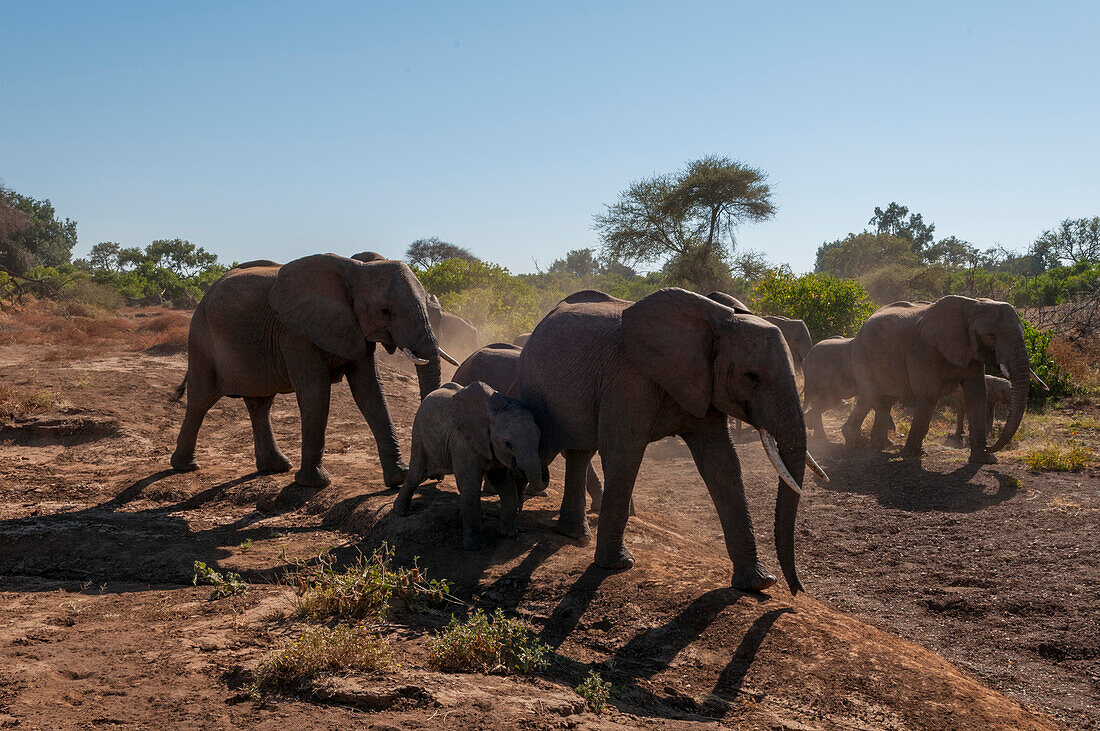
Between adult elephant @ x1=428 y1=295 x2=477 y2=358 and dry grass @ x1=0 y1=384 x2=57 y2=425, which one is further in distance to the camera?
adult elephant @ x1=428 y1=295 x2=477 y2=358

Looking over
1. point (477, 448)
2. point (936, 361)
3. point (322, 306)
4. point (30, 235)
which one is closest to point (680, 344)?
point (477, 448)

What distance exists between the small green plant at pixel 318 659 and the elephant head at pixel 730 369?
2.66m

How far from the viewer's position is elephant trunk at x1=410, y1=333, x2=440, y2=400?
7652 mm

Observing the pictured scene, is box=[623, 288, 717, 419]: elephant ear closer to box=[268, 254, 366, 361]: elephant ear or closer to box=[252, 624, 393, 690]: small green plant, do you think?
box=[252, 624, 393, 690]: small green plant

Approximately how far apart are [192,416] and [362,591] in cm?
542

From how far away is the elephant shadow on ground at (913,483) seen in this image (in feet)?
31.4

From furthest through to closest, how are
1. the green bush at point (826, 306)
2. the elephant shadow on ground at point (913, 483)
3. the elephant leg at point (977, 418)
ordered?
the green bush at point (826, 306)
the elephant leg at point (977, 418)
the elephant shadow on ground at point (913, 483)

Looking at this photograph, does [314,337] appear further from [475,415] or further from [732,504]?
[732,504]

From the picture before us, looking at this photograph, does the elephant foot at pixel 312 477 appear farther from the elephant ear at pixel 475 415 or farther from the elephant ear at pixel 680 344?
the elephant ear at pixel 680 344

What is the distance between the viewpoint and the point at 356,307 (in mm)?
8109

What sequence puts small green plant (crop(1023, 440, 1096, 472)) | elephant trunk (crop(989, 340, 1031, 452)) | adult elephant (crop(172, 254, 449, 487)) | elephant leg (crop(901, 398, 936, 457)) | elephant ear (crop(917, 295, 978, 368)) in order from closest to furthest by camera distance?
adult elephant (crop(172, 254, 449, 487))
small green plant (crop(1023, 440, 1096, 472))
elephant trunk (crop(989, 340, 1031, 452))
elephant ear (crop(917, 295, 978, 368))
elephant leg (crop(901, 398, 936, 457))

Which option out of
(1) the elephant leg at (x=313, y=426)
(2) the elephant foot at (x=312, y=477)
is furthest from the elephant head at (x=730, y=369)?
(2) the elephant foot at (x=312, y=477)

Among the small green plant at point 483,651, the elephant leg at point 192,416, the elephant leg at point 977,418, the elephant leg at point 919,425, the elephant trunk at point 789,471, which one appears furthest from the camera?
the elephant leg at point 919,425

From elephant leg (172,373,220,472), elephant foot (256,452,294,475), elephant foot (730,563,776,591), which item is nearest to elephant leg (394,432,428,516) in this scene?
elephant foot (730,563,776,591)
